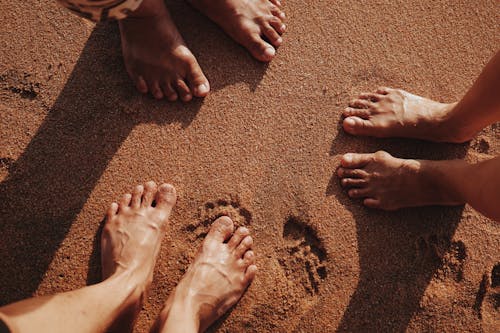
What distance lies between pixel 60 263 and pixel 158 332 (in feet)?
1.49

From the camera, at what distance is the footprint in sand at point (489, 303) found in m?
1.59

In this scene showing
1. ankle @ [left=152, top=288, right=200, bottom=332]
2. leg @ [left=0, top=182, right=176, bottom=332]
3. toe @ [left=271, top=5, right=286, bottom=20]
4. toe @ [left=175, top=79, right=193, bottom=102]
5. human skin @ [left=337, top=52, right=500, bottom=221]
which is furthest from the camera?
toe @ [left=271, top=5, right=286, bottom=20]

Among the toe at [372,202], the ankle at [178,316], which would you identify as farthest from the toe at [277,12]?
the ankle at [178,316]

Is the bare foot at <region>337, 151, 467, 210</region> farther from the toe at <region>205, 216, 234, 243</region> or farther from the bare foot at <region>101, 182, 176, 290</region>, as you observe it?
the bare foot at <region>101, 182, 176, 290</region>

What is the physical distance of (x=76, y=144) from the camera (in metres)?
1.57

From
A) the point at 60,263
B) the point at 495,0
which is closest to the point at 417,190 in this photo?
the point at 495,0

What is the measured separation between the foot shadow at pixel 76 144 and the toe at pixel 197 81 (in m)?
0.04

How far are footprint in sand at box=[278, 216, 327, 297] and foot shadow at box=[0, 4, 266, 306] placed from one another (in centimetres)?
61

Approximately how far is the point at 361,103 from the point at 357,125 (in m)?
0.11

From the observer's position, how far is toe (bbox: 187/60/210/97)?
5.29 feet

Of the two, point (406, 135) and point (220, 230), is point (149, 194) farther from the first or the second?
point (406, 135)

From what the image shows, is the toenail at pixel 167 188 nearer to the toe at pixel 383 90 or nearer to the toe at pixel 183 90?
the toe at pixel 183 90

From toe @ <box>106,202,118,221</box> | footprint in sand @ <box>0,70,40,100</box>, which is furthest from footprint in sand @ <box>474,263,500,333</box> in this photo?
footprint in sand @ <box>0,70,40,100</box>

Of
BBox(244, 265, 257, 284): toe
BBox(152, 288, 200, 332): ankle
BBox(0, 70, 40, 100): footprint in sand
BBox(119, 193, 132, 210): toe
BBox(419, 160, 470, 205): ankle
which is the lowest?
BBox(152, 288, 200, 332): ankle
